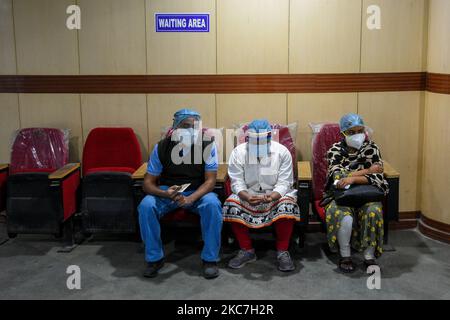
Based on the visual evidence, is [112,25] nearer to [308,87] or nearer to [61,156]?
[61,156]

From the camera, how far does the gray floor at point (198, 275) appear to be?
15.3 ft

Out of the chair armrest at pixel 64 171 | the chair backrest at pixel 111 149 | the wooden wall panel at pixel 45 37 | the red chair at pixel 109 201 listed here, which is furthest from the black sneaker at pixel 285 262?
the wooden wall panel at pixel 45 37

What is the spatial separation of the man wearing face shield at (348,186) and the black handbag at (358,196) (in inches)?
1.6

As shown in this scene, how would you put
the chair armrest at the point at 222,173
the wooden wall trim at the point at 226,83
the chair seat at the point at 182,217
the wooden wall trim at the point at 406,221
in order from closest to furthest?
1. the chair seat at the point at 182,217
2. the chair armrest at the point at 222,173
3. the wooden wall trim at the point at 226,83
4. the wooden wall trim at the point at 406,221

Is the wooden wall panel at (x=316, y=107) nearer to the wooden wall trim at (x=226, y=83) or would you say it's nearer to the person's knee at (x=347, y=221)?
the wooden wall trim at (x=226, y=83)

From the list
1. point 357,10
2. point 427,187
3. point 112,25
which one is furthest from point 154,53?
point 427,187

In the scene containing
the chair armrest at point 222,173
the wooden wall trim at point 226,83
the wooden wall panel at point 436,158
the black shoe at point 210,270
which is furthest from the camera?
the wooden wall trim at point 226,83

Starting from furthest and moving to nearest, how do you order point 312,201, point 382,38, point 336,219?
point 382,38 → point 312,201 → point 336,219

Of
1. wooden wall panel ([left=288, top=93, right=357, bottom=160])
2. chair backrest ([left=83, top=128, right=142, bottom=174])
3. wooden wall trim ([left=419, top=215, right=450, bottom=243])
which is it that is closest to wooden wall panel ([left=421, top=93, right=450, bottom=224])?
wooden wall trim ([left=419, top=215, right=450, bottom=243])

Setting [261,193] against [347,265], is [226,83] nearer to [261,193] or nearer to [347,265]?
[261,193]

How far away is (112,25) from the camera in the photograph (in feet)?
19.7

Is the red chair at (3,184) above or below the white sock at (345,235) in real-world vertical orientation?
above

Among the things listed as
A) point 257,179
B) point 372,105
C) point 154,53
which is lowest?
point 257,179

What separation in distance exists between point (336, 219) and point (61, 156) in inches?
107
